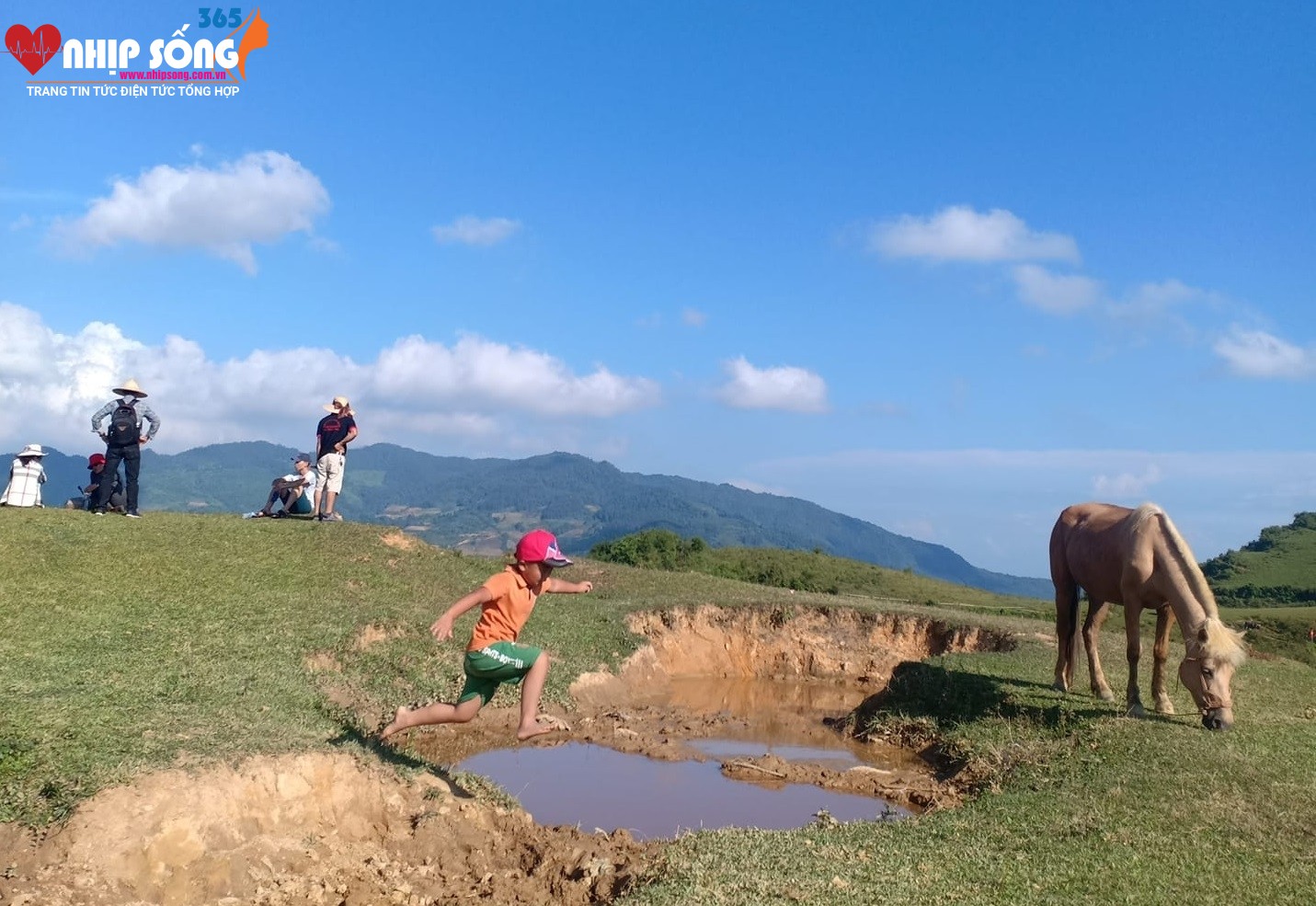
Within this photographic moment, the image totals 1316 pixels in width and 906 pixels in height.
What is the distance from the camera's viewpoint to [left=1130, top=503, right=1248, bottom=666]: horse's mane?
9602mm

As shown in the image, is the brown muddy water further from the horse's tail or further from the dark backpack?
the dark backpack

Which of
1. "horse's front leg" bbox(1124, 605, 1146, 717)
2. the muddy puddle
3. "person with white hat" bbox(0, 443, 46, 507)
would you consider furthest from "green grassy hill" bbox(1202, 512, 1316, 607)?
"person with white hat" bbox(0, 443, 46, 507)

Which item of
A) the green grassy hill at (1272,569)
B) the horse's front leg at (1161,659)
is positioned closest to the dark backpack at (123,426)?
the horse's front leg at (1161,659)

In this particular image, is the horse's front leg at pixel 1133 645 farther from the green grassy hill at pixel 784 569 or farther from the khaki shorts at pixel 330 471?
the green grassy hill at pixel 784 569

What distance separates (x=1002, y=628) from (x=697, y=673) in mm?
5607

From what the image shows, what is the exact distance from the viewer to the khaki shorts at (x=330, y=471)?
17172 millimetres

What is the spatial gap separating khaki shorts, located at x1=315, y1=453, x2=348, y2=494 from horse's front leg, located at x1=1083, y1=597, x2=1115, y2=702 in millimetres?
12452

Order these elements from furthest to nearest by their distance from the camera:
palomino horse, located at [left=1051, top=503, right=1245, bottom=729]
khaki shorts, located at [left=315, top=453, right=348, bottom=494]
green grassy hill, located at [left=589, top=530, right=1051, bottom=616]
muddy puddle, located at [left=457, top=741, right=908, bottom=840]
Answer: green grassy hill, located at [left=589, top=530, right=1051, bottom=616], khaki shorts, located at [left=315, top=453, right=348, bottom=494], palomino horse, located at [left=1051, top=503, right=1245, bottom=729], muddy puddle, located at [left=457, top=741, right=908, bottom=840]

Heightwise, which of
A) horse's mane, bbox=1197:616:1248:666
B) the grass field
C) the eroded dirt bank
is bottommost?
the eroded dirt bank

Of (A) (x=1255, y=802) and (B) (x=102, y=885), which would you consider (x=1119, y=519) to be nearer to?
(A) (x=1255, y=802)

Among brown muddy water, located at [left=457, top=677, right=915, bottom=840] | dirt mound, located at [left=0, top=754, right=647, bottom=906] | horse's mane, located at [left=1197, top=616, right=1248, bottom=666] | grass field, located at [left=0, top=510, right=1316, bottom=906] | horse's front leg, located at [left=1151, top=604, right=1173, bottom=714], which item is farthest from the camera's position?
horse's front leg, located at [left=1151, top=604, right=1173, bottom=714]

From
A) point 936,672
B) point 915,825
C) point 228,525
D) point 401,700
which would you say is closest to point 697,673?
point 936,672

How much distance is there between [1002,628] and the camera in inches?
676

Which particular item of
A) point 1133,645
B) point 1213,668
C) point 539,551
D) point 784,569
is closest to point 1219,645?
point 1213,668
